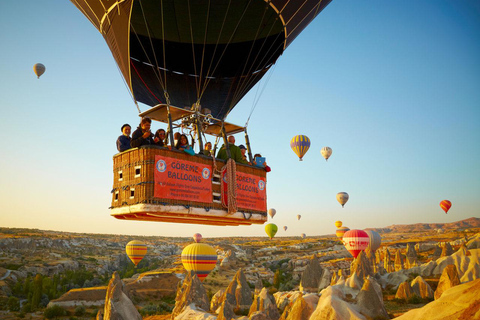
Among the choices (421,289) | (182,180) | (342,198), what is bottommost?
(421,289)

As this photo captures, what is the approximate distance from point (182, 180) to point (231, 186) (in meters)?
1.32

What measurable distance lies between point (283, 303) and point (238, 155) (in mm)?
42912

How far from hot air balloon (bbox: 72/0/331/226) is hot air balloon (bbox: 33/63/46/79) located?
4283cm

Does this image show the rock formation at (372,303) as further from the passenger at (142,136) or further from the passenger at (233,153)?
the passenger at (142,136)

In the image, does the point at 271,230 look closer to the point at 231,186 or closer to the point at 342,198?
the point at 342,198

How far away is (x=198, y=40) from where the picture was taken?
11.8 meters

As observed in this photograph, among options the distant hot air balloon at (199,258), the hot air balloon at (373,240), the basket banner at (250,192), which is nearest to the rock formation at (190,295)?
the distant hot air balloon at (199,258)

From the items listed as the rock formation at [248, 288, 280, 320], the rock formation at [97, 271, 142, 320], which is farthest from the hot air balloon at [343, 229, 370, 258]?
the rock formation at [97, 271, 142, 320]

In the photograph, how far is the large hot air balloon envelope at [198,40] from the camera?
33.9ft

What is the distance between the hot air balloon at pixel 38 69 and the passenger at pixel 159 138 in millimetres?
47285

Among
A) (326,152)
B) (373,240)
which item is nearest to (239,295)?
(373,240)

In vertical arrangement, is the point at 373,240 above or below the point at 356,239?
below

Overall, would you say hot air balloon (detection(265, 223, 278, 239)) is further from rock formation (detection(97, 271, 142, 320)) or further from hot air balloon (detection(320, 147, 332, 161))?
rock formation (detection(97, 271, 142, 320))

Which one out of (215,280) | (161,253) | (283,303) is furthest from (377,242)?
(161,253)
